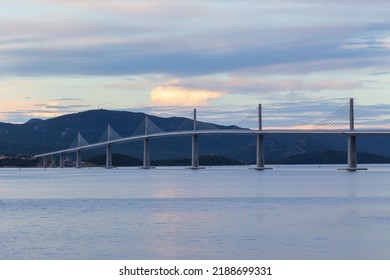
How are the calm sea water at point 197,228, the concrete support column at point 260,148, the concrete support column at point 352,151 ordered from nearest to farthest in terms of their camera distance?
the calm sea water at point 197,228
the concrete support column at point 352,151
the concrete support column at point 260,148

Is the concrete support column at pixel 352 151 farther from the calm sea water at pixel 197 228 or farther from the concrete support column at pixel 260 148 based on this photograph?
the calm sea water at pixel 197 228

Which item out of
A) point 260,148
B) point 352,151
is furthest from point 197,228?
point 260,148

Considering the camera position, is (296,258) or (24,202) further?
(24,202)

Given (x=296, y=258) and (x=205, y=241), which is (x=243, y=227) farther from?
(x=296, y=258)

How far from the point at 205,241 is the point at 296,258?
4.91 metres

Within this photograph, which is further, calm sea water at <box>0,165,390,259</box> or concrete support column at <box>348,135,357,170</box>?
concrete support column at <box>348,135,357,170</box>

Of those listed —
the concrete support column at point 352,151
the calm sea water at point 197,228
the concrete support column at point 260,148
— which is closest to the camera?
the calm sea water at point 197,228

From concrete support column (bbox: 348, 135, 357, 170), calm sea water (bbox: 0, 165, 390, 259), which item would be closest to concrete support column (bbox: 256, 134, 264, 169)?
concrete support column (bbox: 348, 135, 357, 170)

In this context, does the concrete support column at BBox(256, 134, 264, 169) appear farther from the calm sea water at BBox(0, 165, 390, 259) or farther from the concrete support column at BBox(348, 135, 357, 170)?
the calm sea water at BBox(0, 165, 390, 259)

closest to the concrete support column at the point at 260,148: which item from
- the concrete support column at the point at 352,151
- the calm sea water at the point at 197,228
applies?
the concrete support column at the point at 352,151

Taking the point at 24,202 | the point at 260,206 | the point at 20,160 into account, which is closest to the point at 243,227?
the point at 260,206

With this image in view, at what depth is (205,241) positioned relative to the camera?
103ft

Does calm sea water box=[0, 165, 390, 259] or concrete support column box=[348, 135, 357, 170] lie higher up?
concrete support column box=[348, 135, 357, 170]

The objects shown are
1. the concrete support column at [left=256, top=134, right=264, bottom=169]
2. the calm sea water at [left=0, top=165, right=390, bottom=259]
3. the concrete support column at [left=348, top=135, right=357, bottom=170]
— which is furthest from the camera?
the concrete support column at [left=256, top=134, right=264, bottom=169]
